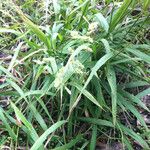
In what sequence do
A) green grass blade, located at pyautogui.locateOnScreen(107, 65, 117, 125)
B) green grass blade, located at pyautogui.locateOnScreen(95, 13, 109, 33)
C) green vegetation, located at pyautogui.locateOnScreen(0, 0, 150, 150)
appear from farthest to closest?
green grass blade, located at pyautogui.locateOnScreen(95, 13, 109, 33) < green vegetation, located at pyautogui.locateOnScreen(0, 0, 150, 150) < green grass blade, located at pyautogui.locateOnScreen(107, 65, 117, 125)

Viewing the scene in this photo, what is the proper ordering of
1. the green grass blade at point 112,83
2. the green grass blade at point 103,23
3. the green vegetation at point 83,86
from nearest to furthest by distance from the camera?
the green grass blade at point 112,83 < the green vegetation at point 83,86 < the green grass blade at point 103,23

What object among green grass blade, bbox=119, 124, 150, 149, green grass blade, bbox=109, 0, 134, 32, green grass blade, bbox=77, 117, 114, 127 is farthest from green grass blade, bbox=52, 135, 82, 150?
green grass blade, bbox=109, 0, 134, 32

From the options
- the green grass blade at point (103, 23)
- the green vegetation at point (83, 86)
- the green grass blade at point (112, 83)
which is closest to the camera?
the green grass blade at point (112, 83)

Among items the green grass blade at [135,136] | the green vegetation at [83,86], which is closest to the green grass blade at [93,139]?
the green vegetation at [83,86]

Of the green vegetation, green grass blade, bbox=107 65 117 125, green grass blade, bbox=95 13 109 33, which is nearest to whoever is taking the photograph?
green grass blade, bbox=107 65 117 125

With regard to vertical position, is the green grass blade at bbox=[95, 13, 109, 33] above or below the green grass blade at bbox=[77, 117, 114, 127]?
above

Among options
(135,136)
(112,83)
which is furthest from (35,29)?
(135,136)

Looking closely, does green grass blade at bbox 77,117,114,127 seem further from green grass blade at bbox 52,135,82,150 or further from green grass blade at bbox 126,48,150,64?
green grass blade at bbox 126,48,150,64

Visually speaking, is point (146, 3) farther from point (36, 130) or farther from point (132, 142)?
point (36, 130)

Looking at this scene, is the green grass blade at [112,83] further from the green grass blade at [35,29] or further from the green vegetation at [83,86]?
the green grass blade at [35,29]

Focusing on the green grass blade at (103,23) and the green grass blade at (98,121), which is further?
the green grass blade at (103,23)

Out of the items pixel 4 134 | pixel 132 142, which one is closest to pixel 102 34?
pixel 132 142
